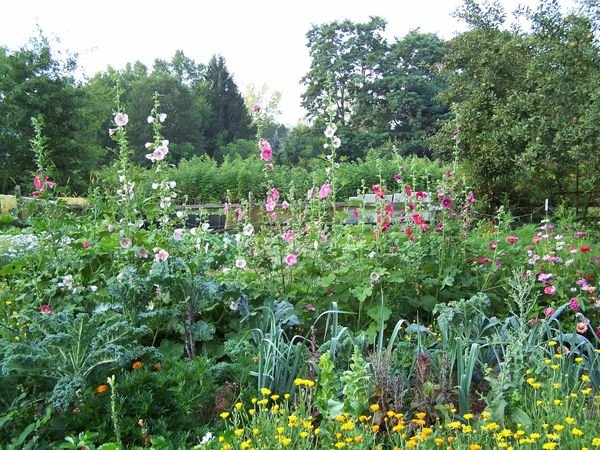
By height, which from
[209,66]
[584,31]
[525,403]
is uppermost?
[209,66]

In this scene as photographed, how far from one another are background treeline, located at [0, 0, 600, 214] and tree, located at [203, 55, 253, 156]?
9cm

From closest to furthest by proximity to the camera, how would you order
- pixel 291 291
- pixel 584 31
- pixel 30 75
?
pixel 291 291 → pixel 584 31 → pixel 30 75

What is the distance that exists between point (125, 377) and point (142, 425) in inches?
9.5

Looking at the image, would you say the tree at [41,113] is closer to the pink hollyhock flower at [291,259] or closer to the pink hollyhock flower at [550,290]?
the pink hollyhock flower at [291,259]

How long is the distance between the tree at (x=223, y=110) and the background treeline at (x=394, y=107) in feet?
0.28

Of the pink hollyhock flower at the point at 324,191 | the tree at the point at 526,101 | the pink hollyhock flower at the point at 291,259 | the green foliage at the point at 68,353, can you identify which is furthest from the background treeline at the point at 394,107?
the green foliage at the point at 68,353

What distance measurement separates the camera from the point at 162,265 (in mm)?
2928

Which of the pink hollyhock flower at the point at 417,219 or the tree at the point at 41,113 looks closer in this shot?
the pink hollyhock flower at the point at 417,219

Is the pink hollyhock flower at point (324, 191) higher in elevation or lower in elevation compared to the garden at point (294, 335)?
higher

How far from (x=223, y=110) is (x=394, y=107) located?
41.5 feet

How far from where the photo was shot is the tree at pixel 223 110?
39.1 m

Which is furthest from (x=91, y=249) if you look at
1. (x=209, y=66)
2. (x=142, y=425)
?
(x=209, y=66)

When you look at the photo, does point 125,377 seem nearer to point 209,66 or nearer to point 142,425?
point 142,425

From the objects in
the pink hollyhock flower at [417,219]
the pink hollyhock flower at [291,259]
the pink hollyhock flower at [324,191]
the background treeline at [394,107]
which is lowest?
the pink hollyhock flower at [291,259]
